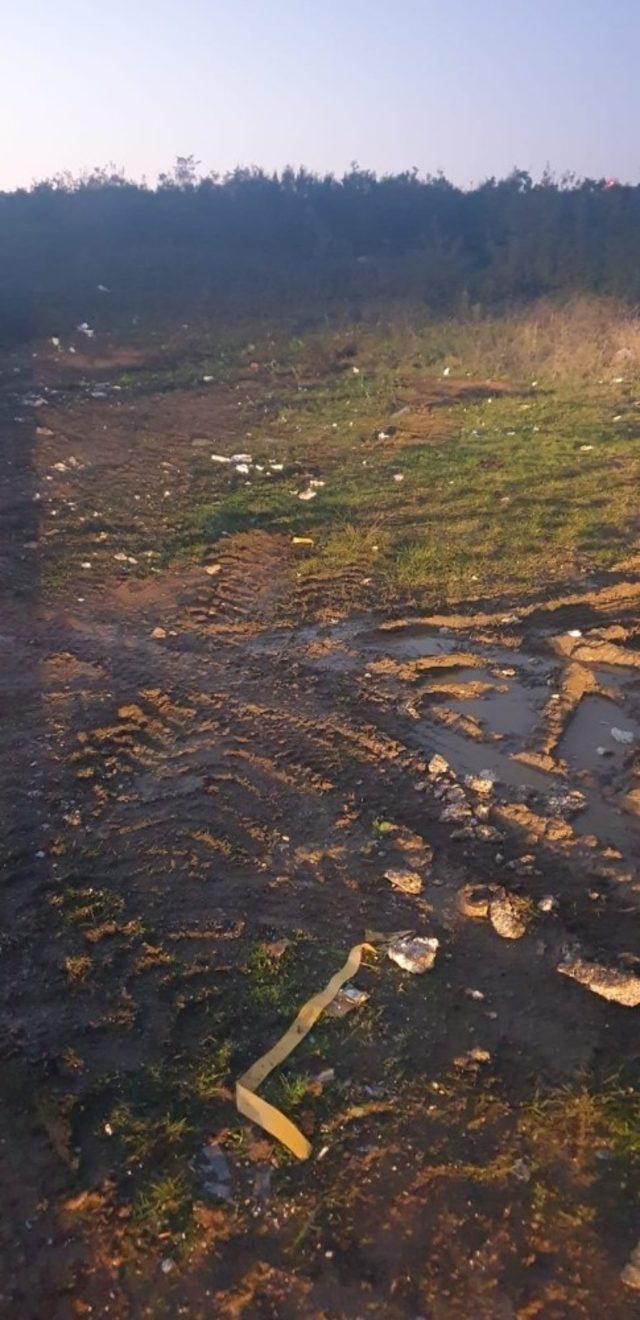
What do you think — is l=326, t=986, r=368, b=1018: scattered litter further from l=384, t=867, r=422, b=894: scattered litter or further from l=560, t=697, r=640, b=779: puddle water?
l=560, t=697, r=640, b=779: puddle water

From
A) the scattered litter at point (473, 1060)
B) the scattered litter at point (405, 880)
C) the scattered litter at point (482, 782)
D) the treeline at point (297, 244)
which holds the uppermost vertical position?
the treeline at point (297, 244)

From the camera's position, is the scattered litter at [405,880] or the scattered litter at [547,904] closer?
the scattered litter at [547,904]

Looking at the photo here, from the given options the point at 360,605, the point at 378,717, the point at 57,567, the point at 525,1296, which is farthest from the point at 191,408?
the point at 525,1296

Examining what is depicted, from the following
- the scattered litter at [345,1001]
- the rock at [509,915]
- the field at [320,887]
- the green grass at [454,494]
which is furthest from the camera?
the green grass at [454,494]

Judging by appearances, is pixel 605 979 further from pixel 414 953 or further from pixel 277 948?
pixel 277 948

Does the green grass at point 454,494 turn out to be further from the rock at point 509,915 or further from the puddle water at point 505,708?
the rock at point 509,915

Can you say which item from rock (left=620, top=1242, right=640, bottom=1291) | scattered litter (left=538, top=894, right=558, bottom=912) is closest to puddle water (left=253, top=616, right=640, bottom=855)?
scattered litter (left=538, top=894, right=558, bottom=912)

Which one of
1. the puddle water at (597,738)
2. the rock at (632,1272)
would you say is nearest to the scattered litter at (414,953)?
the rock at (632,1272)
